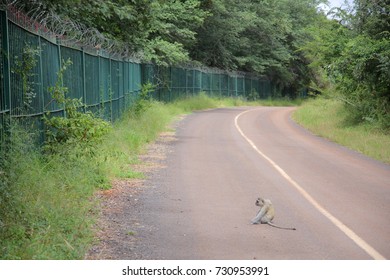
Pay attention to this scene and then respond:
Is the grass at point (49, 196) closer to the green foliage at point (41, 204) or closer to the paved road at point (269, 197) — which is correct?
the green foliage at point (41, 204)

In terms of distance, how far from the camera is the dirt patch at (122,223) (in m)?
7.11

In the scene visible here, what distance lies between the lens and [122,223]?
8.56m

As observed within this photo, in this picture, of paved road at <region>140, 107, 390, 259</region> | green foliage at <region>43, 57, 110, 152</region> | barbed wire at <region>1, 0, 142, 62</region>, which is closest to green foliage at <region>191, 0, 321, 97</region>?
barbed wire at <region>1, 0, 142, 62</region>

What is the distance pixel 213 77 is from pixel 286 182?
36.3 meters

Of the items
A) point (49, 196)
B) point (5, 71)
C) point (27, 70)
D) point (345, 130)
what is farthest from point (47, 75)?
point (345, 130)

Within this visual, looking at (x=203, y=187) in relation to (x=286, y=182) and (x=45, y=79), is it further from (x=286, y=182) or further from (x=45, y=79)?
(x=45, y=79)

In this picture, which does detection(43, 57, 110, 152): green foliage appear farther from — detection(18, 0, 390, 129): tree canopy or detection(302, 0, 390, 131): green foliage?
detection(302, 0, 390, 131): green foliage

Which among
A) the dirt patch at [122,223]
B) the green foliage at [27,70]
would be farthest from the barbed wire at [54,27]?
the dirt patch at [122,223]

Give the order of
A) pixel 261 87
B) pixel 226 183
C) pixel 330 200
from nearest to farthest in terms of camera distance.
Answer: pixel 330 200
pixel 226 183
pixel 261 87

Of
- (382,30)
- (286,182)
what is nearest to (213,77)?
(382,30)

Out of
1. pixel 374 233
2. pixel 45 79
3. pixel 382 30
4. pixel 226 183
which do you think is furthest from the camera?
pixel 382 30

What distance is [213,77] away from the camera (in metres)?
48.1

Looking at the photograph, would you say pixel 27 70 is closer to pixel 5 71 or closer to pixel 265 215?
pixel 5 71

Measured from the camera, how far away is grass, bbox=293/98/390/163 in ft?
60.1
